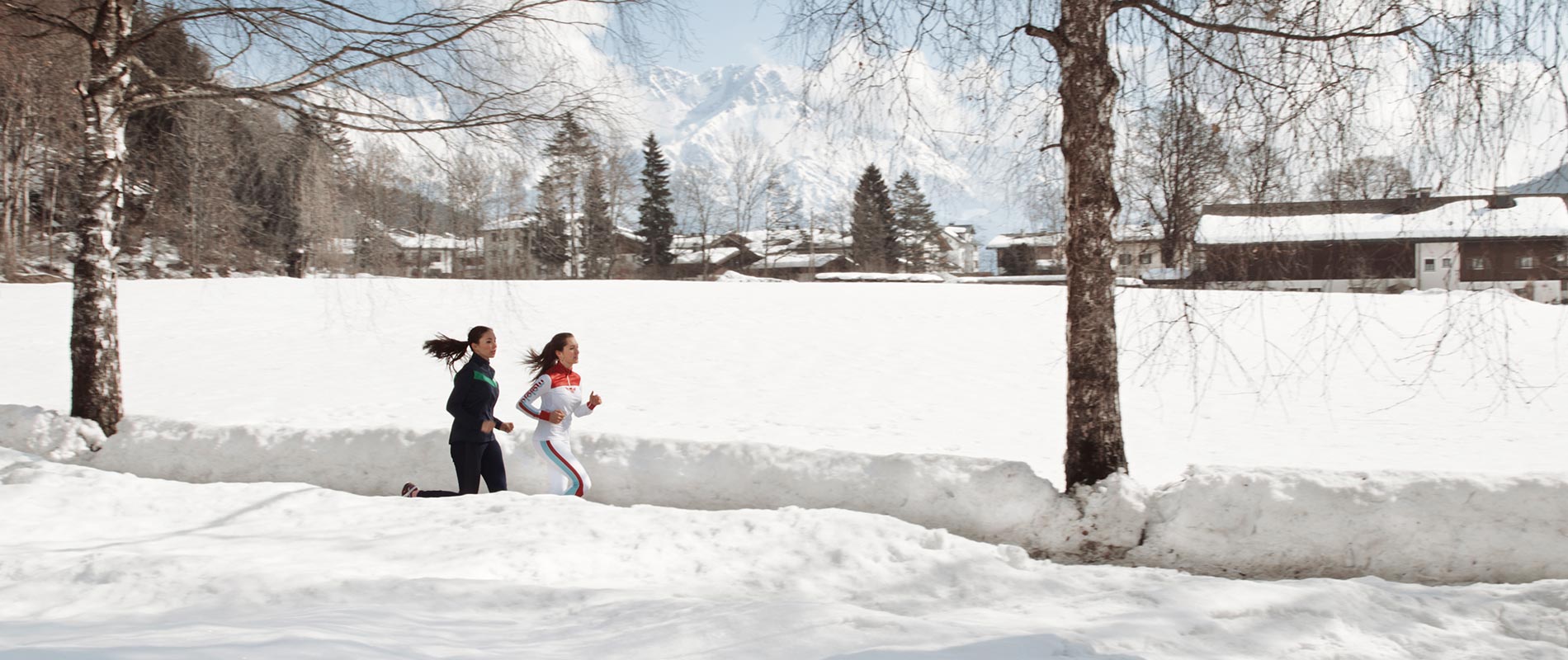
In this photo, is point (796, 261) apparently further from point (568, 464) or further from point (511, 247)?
point (568, 464)

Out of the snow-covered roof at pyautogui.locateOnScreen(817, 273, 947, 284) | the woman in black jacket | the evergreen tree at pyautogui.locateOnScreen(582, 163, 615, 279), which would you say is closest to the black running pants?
the woman in black jacket

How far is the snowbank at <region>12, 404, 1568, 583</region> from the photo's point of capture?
16.5 feet

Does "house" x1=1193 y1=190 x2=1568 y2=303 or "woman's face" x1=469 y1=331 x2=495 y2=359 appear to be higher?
"house" x1=1193 y1=190 x2=1568 y2=303

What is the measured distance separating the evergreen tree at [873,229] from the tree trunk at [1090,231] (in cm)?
3982

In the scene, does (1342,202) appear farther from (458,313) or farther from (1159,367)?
(458,313)

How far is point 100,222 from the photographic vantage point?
7.11 metres

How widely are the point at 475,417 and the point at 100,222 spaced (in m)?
4.01

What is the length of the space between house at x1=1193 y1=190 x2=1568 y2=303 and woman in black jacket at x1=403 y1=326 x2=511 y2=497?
16.3ft

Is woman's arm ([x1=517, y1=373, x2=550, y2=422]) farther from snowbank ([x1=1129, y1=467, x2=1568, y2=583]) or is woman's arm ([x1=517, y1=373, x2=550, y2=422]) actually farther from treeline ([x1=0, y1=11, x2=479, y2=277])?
snowbank ([x1=1129, y1=467, x2=1568, y2=583])

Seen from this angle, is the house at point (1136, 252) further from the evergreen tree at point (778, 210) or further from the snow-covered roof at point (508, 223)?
the evergreen tree at point (778, 210)

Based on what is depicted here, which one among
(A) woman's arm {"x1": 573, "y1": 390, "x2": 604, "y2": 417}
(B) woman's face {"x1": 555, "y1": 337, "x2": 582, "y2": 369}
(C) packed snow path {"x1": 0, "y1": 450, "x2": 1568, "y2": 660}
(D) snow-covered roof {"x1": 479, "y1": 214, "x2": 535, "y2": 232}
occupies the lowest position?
(C) packed snow path {"x1": 0, "y1": 450, "x2": 1568, "y2": 660}

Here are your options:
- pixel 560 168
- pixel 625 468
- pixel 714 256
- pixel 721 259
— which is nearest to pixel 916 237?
pixel 721 259

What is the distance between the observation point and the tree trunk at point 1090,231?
548cm

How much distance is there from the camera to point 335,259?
26.0ft
